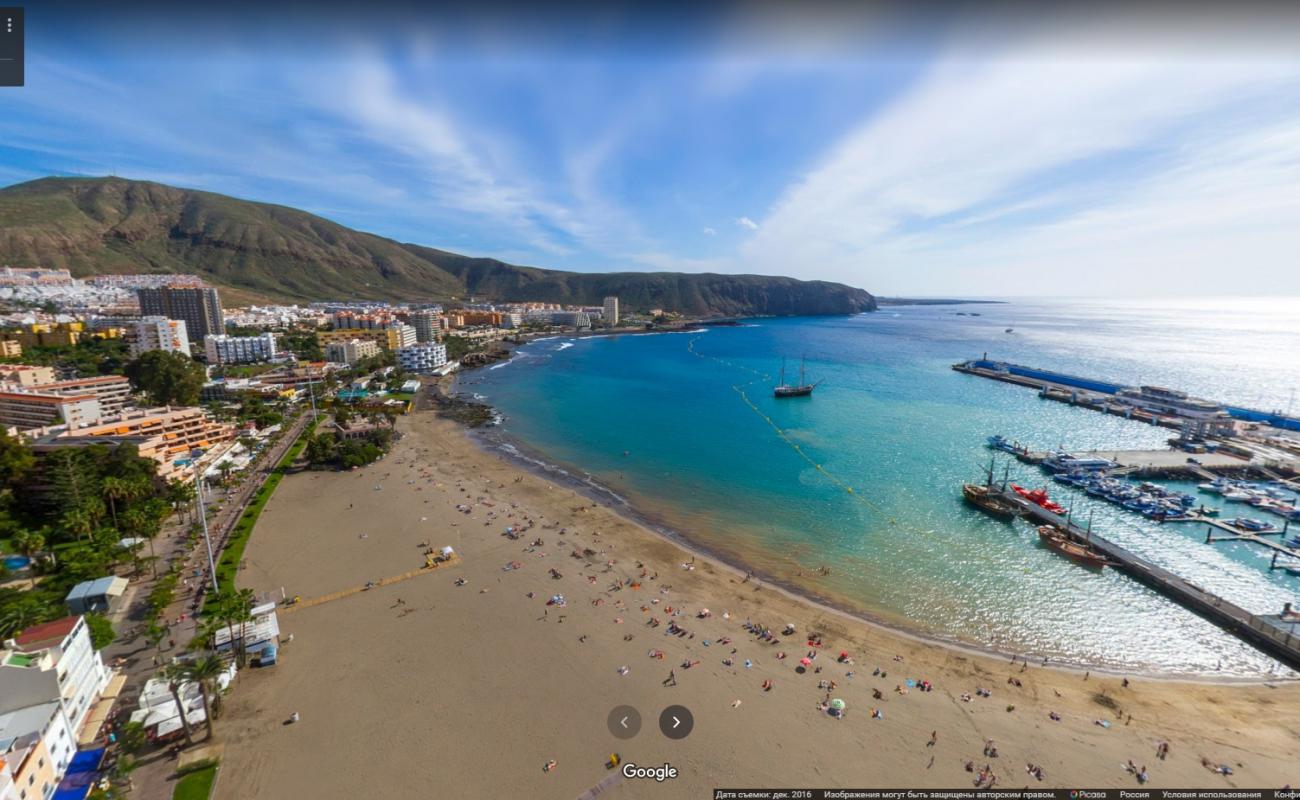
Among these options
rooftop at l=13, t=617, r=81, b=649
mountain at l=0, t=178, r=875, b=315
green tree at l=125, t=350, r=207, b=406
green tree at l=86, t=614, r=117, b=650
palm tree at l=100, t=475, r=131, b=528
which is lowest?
green tree at l=86, t=614, r=117, b=650

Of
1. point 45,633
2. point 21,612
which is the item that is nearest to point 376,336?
point 21,612

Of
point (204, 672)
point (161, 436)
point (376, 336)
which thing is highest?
point (376, 336)

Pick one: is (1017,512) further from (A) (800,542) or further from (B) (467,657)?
(B) (467,657)

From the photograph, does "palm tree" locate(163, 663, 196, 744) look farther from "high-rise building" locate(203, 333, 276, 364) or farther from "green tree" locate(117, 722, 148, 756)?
"high-rise building" locate(203, 333, 276, 364)

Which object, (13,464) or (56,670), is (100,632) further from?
(13,464)

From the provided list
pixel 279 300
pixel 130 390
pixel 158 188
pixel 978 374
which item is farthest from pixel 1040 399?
pixel 158 188

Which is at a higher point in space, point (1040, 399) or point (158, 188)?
point (158, 188)

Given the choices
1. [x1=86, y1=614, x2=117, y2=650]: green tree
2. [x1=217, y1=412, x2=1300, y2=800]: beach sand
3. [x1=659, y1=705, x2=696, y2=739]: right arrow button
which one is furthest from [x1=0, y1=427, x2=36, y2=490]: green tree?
[x1=659, y1=705, x2=696, y2=739]: right arrow button
